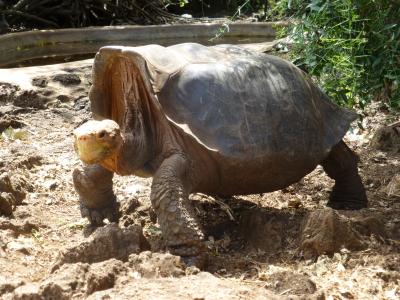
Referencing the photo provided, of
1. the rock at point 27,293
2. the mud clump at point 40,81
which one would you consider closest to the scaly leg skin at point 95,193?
the rock at point 27,293

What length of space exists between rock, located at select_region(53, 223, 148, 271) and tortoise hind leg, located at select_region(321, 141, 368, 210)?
149 centimetres

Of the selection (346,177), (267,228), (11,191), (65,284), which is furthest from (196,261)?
(11,191)

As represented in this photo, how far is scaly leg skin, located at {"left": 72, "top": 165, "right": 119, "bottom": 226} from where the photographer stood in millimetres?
3715

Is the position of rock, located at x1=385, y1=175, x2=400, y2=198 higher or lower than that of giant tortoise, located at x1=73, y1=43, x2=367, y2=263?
lower

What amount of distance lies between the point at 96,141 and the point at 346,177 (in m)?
1.68

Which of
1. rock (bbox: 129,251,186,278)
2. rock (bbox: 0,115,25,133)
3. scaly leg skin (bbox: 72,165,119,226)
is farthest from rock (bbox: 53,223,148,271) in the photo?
rock (bbox: 0,115,25,133)

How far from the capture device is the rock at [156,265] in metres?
2.65

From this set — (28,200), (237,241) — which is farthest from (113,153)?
(28,200)

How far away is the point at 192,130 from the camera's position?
10.9 ft

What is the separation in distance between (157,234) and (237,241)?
43 centimetres

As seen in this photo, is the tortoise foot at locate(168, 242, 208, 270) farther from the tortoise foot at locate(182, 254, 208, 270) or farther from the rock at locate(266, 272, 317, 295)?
the rock at locate(266, 272, 317, 295)

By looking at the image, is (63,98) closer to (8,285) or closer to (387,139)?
(387,139)

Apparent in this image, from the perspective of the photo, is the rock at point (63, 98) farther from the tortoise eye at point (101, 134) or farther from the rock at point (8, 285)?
the rock at point (8, 285)

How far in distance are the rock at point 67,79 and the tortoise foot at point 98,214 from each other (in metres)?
3.16
